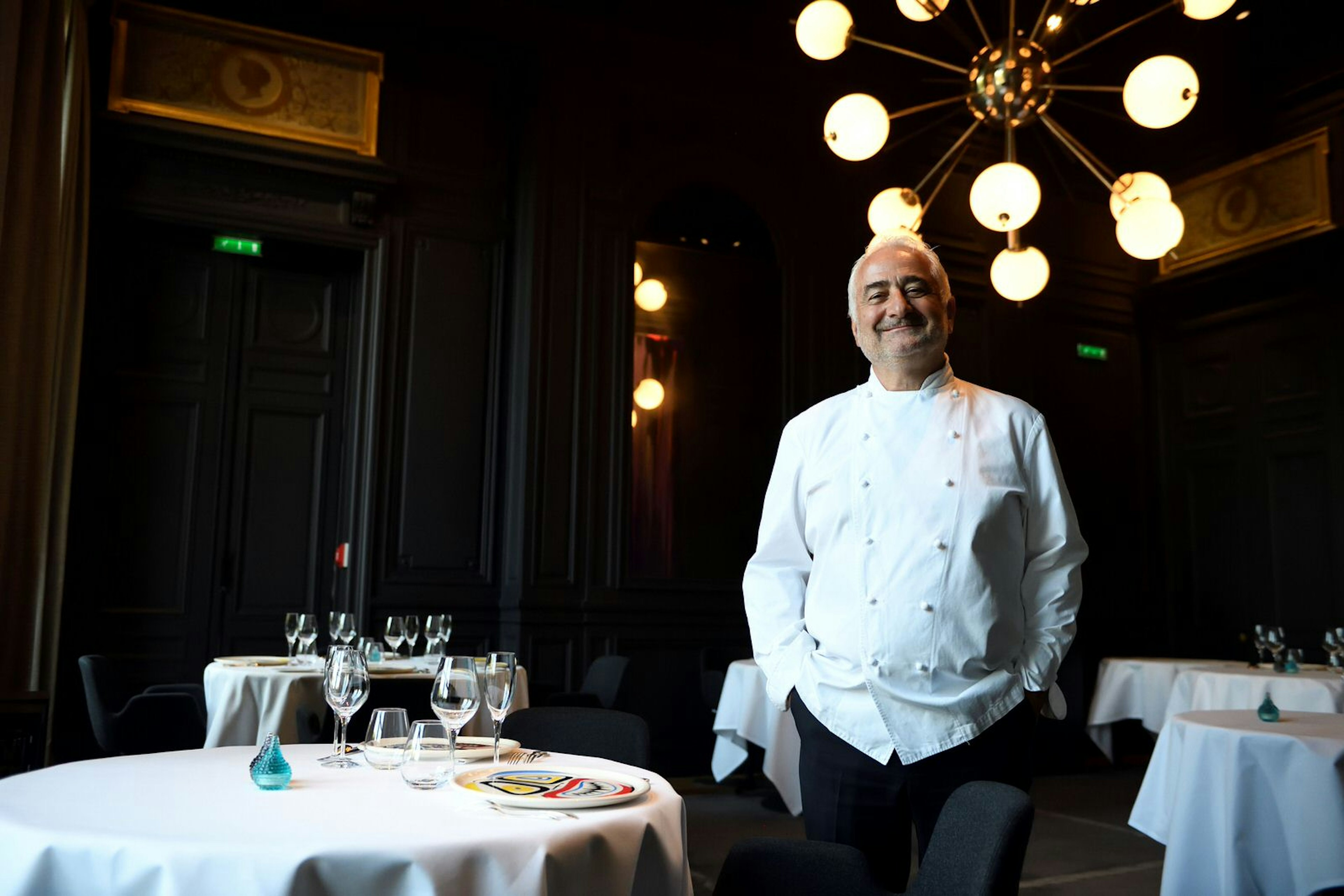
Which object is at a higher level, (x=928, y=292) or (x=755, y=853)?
(x=928, y=292)

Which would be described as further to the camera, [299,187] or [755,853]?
A: [299,187]

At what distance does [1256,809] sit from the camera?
287 cm

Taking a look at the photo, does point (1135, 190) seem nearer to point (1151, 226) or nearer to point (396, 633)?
point (1151, 226)

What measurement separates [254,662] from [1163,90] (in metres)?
4.16

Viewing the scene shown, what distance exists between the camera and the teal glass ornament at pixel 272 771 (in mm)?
1636

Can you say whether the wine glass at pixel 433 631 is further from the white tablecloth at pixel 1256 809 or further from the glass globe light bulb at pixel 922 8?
the glass globe light bulb at pixel 922 8

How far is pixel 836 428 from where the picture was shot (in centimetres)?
223

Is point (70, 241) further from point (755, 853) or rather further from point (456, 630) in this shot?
point (755, 853)

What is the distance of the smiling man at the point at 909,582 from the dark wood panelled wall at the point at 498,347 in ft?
11.4

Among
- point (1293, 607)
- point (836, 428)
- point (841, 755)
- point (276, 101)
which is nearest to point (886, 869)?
point (841, 755)

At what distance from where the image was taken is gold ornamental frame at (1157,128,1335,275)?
276 inches

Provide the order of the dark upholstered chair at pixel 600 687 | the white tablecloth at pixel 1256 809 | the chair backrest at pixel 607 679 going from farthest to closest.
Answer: the chair backrest at pixel 607 679, the dark upholstered chair at pixel 600 687, the white tablecloth at pixel 1256 809

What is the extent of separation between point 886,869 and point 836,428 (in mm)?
841

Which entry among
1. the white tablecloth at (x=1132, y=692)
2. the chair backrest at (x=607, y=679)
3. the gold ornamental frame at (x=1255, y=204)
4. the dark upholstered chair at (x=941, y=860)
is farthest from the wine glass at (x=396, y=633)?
the gold ornamental frame at (x=1255, y=204)
